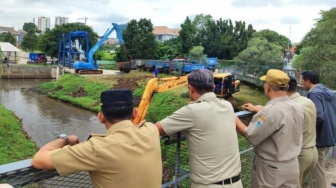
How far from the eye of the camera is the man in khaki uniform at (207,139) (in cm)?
236

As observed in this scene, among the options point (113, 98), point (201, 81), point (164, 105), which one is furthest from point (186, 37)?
point (113, 98)

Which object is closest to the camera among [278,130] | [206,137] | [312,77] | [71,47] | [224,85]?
[206,137]

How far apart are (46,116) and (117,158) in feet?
62.4

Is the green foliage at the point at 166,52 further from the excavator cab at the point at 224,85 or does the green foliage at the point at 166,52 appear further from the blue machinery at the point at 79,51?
the excavator cab at the point at 224,85

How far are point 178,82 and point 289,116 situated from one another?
8.56m

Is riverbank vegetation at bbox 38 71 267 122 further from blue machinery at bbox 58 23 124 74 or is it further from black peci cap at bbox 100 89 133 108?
black peci cap at bbox 100 89 133 108

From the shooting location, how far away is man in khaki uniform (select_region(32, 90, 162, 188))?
5.69 ft

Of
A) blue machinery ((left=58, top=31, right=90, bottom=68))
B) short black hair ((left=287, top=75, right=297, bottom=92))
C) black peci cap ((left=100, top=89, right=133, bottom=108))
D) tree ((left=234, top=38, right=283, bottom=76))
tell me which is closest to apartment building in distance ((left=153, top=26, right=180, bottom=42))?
blue machinery ((left=58, top=31, right=90, bottom=68))

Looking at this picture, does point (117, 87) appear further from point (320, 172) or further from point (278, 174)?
point (278, 174)

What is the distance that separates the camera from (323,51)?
12492mm

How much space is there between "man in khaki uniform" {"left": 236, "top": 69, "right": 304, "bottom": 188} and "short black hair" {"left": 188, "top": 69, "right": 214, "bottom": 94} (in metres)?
0.59

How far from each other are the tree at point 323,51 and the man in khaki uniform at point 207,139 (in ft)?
34.6

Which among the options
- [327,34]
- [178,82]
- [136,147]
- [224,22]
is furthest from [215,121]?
[224,22]

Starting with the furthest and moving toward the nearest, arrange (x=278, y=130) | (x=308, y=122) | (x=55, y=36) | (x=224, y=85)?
(x=55, y=36) → (x=224, y=85) → (x=308, y=122) → (x=278, y=130)
